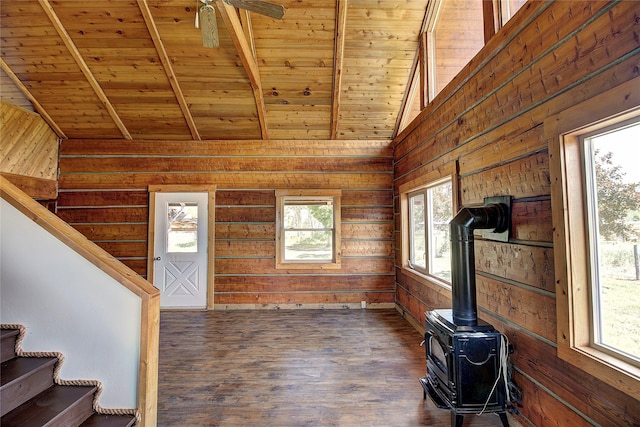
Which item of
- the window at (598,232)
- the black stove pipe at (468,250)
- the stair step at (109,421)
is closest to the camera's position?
the window at (598,232)

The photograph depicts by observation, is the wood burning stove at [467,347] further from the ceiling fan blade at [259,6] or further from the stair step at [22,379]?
the stair step at [22,379]

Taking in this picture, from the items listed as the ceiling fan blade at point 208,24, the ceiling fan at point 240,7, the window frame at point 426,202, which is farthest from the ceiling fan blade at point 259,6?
the window frame at point 426,202

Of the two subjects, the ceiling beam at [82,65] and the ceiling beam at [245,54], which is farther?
the ceiling beam at [82,65]

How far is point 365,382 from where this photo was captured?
2572 millimetres

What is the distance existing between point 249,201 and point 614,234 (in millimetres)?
4497

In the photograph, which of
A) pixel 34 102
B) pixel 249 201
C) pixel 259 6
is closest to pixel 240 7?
pixel 259 6

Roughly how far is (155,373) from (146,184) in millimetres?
3979

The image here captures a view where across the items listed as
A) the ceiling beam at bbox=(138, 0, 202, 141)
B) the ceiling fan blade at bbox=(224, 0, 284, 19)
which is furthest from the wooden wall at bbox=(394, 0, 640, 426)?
the ceiling beam at bbox=(138, 0, 202, 141)

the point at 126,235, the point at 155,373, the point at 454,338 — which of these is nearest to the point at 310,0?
the point at 454,338

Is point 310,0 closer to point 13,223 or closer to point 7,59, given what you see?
point 13,223

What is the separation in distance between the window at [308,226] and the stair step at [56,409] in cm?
324

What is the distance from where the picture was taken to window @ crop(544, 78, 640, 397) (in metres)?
1.33

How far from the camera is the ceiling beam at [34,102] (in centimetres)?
386

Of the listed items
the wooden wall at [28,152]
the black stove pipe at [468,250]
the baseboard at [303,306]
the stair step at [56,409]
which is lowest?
the baseboard at [303,306]
